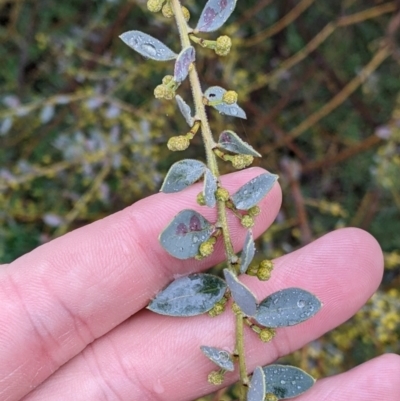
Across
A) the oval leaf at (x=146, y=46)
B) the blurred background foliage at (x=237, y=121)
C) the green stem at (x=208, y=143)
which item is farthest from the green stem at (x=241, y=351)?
the blurred background foliage at (x=237, y=121)

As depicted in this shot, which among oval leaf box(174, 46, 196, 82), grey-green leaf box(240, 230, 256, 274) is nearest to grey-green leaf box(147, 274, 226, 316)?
grey-green leaf box(240, 230, 256, 274)

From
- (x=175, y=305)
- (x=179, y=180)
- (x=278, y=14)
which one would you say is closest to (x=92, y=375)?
(x=175, y=305)

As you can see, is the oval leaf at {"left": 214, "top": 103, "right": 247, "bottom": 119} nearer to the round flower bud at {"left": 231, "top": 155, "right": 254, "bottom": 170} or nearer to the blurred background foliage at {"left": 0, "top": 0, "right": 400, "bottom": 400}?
the round flower bud at {"left": 231, "top": 155, "right": 254, "bottom": 170}

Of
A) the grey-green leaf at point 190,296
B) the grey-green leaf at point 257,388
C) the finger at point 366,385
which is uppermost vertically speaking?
the grey-green leaf at point 190,296

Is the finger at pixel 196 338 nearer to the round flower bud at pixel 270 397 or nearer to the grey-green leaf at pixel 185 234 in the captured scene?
the round flower bud at pixel 270 397

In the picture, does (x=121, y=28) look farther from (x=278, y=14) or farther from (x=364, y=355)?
(x=364, y=355)

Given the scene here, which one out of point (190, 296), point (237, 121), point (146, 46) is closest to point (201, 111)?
point (146, 46)
